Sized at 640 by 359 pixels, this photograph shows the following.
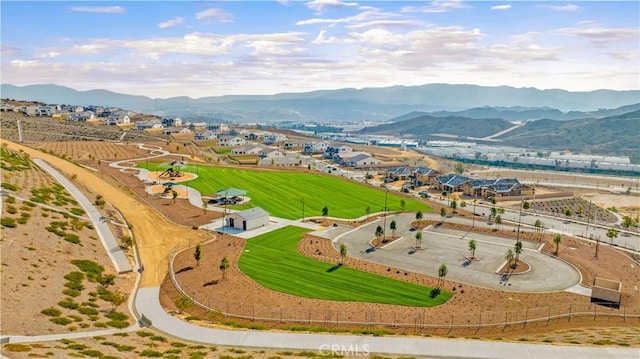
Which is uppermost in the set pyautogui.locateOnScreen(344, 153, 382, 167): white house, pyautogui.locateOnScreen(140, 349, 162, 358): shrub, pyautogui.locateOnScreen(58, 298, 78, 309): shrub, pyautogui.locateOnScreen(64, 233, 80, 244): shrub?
pyautogui.locateOnScreen(344, 153, 382, 167): white house

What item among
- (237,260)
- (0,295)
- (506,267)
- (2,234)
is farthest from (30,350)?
(506,267)

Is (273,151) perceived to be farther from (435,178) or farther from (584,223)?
(584,223)

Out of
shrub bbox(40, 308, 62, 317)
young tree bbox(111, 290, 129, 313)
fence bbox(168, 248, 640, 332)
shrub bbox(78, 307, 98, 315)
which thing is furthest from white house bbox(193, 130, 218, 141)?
shrub bbox(40, 308, 62, 317)

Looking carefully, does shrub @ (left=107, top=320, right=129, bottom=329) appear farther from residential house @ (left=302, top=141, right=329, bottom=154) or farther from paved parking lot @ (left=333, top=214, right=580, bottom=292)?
residential house @ (left=302, top=141, right=329, bottom=154)

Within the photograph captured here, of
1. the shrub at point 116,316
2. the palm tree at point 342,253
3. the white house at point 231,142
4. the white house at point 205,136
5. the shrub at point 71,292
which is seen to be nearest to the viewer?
the shrub at point 116,316

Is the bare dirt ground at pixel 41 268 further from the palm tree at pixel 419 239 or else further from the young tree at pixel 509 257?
the young tree at pixel 509 257

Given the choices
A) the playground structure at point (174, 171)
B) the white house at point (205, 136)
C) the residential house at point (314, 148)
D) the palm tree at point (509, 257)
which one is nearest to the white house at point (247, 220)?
the palm tree at point (509, 257)
